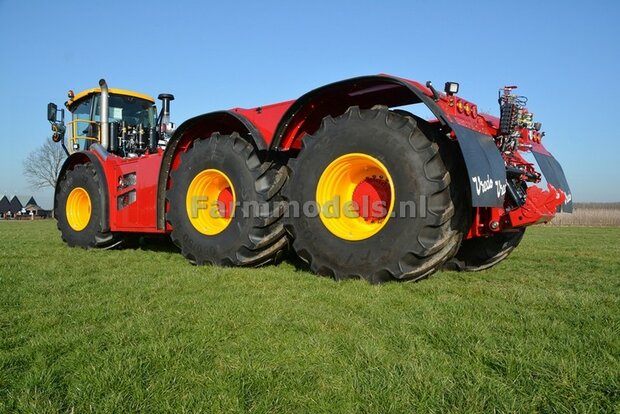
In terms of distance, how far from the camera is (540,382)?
2045 mm

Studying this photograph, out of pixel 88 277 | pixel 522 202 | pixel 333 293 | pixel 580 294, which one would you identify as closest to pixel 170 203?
pixel 88 277

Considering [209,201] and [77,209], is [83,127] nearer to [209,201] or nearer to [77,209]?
[77,209]

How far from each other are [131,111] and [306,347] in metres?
7.94

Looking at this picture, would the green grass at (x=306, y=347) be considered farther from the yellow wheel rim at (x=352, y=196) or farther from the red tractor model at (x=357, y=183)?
the yellow wheel rim at (x=352, y=196)

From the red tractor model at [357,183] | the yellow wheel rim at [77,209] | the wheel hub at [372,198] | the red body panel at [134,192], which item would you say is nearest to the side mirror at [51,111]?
the yellow wheel rim at [77,209]

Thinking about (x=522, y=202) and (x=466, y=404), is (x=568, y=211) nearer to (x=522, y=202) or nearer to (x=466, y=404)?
(x=522, y=202)

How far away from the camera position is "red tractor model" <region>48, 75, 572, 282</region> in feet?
13.1

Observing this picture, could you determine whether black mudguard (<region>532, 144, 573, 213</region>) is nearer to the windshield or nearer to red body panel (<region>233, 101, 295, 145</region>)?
red body panel (<region>233, 101, 295, 145</region>)

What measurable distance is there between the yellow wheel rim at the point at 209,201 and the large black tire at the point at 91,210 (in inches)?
95.2

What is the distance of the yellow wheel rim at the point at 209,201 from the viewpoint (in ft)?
18.7

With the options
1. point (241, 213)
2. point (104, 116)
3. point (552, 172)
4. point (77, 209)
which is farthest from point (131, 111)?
point (552, 172)

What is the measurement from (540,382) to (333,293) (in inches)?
74.7

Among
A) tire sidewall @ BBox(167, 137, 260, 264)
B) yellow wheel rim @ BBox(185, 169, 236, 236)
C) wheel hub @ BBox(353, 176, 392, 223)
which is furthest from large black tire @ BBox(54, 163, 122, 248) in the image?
wheel hub @ BBox(353, 176, 392, 223)

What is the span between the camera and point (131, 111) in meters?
9.09
